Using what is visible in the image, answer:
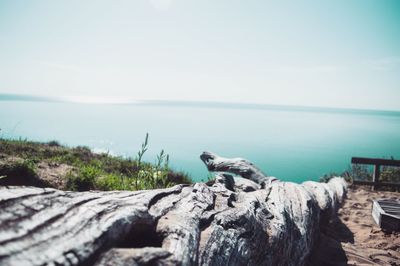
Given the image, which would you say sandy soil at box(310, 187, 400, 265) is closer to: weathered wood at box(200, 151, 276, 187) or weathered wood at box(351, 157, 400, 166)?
weathered wood at box(200, 151, 276, 187)

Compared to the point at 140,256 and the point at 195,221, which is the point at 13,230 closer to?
the point at 140,256

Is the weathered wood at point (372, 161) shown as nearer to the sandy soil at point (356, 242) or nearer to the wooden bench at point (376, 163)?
the wooden bench at point (376, 163)

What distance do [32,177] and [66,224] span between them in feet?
19.5

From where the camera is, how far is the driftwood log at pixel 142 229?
109 cm

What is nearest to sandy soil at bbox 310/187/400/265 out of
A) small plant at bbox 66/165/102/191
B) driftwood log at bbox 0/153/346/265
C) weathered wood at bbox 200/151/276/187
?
driftwood log at bbox 0/153/346/265

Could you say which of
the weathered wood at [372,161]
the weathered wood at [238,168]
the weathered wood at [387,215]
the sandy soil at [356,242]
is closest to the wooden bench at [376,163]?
the weathered wood at [372,161]

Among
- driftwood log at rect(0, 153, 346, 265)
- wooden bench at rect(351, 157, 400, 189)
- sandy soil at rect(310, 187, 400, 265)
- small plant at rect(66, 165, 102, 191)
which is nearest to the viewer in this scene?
driftwood log at rect(0, 153, 346, 265)

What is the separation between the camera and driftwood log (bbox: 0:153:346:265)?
1.09 meters

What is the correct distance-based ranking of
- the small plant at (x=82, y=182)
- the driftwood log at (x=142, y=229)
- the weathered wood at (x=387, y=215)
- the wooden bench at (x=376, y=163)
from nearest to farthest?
the driftwood log at (x=142, y=229) → the weathered wood at (x=387, y=215) → the small plant at (x=82, y=182) → the wooden bench at (x=376, y=163)

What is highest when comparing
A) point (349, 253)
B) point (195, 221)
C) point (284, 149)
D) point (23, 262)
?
point (23, 262)

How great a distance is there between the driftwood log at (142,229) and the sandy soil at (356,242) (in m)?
1.21

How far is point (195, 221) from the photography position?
1885 mm

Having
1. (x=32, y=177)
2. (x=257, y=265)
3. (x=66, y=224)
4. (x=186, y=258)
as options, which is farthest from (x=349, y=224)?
(x=32, y=177)

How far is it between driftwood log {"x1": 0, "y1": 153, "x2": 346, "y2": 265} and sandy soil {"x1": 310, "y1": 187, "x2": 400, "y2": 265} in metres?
1.21
